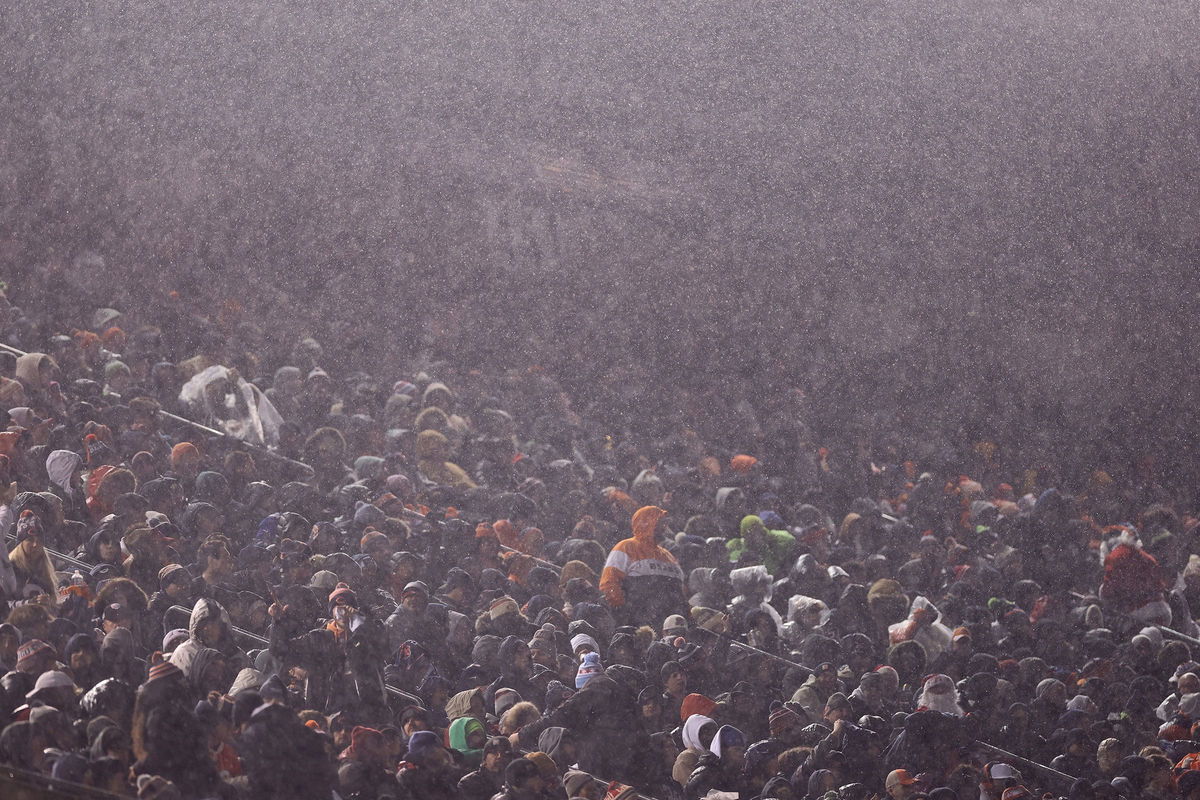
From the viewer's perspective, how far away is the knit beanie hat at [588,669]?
4.47 meters

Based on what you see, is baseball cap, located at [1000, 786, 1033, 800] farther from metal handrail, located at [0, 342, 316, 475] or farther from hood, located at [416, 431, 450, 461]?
metal handrail, located at [0, 342, 316, 475]

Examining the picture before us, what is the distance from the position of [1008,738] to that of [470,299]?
8440 mm

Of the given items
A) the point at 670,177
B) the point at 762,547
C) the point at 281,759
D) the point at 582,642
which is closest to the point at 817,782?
the point at 582,642

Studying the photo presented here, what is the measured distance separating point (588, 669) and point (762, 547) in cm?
210

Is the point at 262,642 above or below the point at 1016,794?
above

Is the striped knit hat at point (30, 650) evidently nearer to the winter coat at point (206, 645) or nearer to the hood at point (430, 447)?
the winter coat at point (206, 645)

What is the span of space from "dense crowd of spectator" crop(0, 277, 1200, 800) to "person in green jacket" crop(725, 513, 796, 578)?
21 mm

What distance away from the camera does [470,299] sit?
1206 centimetres

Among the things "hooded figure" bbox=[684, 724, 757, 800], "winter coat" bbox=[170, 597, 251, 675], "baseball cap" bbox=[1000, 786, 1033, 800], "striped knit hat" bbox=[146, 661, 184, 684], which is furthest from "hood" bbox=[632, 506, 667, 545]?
"striped knit hat" bbox=[146, 661, 184, 684]

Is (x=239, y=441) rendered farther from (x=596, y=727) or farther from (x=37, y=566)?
(x=596, y=727)

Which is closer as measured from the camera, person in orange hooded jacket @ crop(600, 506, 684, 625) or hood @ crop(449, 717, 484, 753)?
hood @ crop(449, 717, 484, 753)

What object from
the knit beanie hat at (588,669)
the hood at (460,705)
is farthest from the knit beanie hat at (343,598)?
the knit beanie hat at (588,669)

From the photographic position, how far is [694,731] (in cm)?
445

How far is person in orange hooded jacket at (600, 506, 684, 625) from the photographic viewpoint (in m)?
5.52
